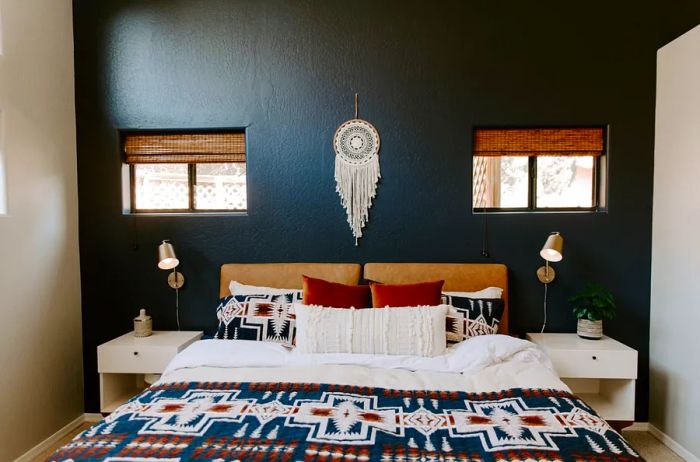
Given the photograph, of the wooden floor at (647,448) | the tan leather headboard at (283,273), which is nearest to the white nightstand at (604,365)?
the wooden floor at (647,448)

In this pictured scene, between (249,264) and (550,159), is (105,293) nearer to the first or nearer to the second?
(249,264)

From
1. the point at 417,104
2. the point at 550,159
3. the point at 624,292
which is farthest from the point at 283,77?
the point at 624,292

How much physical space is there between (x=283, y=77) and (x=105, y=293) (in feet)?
6.21

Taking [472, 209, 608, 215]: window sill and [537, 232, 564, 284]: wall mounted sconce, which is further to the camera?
[472, 209, 608, 215]: window sill

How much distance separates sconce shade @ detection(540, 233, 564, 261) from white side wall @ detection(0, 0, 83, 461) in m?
3.03

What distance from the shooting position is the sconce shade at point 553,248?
279cm

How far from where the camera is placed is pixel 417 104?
306 centimetres

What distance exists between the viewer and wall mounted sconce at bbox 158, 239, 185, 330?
2961 millimetres

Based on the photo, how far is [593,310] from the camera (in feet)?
9.29

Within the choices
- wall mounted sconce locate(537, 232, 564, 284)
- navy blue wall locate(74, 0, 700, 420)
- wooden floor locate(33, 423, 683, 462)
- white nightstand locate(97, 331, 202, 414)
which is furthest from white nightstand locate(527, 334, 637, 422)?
white nightstand locate(97, 331, 202, 414)

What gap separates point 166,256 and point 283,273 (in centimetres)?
73

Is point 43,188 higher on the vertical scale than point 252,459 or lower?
higher

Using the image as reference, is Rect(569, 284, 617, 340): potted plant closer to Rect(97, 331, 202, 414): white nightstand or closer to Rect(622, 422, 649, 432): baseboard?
Rect(622, 422, 649, 432): baseboard

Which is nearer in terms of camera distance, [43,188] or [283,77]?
[43,188]
